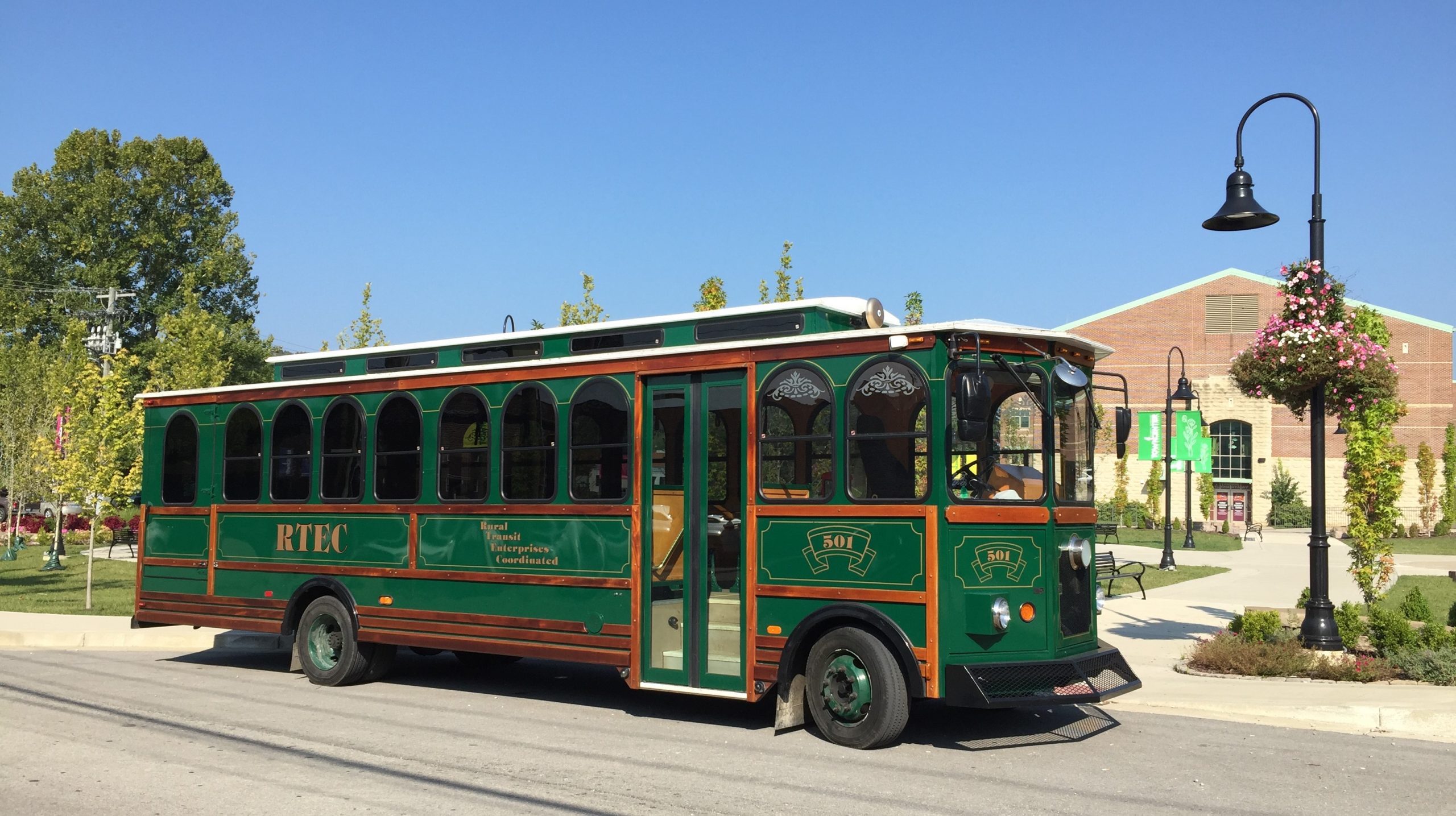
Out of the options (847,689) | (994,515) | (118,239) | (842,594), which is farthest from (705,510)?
(118,239)

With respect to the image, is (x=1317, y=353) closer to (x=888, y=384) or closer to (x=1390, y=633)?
(x=1390, y=633)

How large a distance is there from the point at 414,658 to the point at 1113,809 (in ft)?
32.9

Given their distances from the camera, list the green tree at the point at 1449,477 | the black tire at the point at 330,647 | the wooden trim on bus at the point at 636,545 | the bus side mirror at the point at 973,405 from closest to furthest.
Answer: the bus side mirror at the point at 973,405 → the wooden trim on bus at the point at 636,545 → the black tire at the point at 330,647 → the green tree at the point at 1449,477

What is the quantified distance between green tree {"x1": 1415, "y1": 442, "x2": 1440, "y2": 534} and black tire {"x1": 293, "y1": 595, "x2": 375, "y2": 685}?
62.6 metres

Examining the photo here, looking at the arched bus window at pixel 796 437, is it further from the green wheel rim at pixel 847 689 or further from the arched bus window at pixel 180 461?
the arched bus window at pixel 180 461

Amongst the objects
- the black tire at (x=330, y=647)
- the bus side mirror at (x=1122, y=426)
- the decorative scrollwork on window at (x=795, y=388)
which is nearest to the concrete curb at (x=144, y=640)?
the black tire at (x=330, y=647)

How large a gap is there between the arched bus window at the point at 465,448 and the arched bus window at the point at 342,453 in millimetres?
1154

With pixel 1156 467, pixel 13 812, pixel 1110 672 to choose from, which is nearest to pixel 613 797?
pixel 13 812

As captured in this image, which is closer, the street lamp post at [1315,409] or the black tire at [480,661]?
the street lamp post at [1315,409]

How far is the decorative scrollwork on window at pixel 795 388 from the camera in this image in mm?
9164

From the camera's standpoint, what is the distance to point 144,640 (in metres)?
16.0

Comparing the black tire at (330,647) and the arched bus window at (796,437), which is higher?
the arched bus window at (796,437)

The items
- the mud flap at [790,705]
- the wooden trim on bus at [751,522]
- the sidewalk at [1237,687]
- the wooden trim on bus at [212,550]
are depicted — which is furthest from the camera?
→ the wooden trim on bus at [212,550]

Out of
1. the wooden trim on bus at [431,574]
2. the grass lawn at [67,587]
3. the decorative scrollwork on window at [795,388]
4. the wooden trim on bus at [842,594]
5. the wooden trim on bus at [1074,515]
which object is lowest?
the grass lawn at [67,587]
